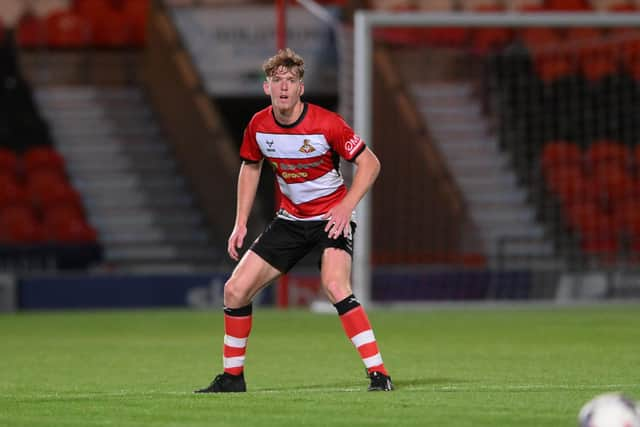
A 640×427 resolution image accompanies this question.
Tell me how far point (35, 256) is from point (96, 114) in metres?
4.49

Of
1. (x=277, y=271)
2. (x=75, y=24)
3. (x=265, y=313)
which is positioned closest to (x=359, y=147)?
(x=277, y=271)

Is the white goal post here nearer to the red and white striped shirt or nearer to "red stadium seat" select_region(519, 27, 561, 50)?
"red stadium seat" select_region(519, 27, 561, 50)

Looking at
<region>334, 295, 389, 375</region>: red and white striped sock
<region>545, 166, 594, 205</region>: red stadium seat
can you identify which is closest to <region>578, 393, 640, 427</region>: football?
<region>334, 295, 389, 375</region>: red and white striped sock

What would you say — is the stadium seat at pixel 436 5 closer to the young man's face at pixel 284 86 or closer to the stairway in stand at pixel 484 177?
the stairway in stand at pixel 484 177

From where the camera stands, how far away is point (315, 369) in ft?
30.4

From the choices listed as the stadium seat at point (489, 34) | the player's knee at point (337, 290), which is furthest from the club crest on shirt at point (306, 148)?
the stadium seat at point (489, 34)

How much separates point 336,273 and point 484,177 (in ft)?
40.8

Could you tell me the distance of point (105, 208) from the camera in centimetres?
2025

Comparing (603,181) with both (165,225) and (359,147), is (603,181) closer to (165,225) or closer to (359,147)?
(165,225)

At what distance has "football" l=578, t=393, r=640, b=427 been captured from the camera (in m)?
5.14

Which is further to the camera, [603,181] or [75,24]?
[75,24]

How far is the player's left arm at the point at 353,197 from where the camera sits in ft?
24.7

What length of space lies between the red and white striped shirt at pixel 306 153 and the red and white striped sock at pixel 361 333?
21.5 inches

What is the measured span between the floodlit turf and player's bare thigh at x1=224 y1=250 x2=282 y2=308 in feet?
1.62
